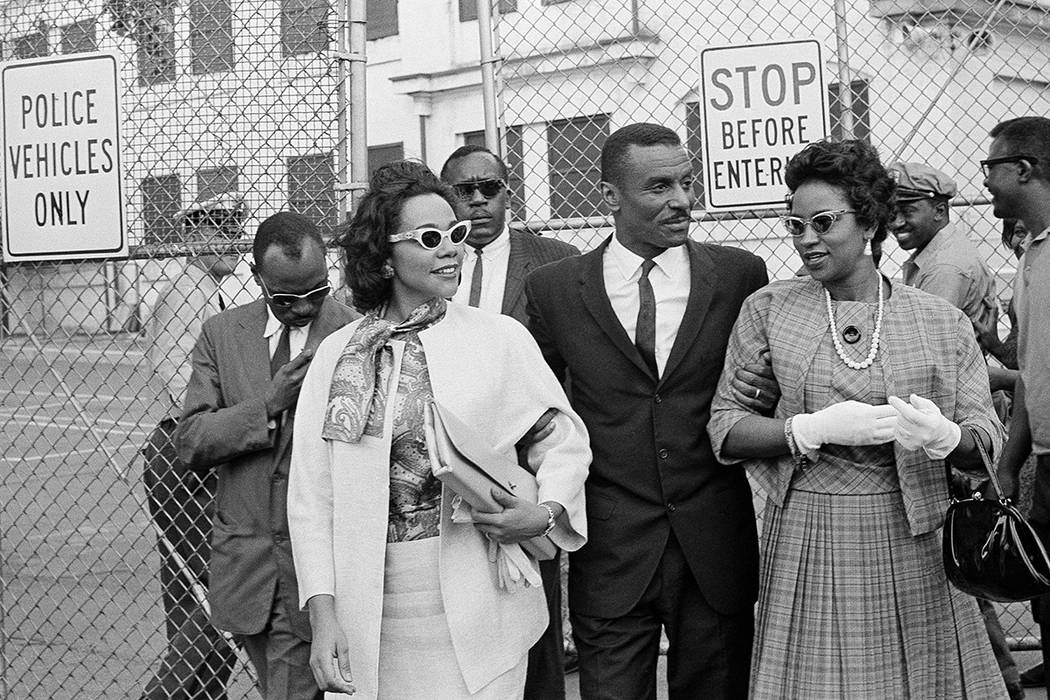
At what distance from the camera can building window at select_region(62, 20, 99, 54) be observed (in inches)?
204

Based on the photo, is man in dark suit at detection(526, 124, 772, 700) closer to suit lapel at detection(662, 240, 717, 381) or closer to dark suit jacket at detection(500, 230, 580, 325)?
suit lapel at detection(662, 240, 717, 381)

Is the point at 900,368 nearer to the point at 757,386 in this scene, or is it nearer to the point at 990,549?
the point at 757,386

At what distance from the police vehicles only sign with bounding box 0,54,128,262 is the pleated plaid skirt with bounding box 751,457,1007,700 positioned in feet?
9.06

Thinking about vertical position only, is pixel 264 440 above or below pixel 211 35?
below

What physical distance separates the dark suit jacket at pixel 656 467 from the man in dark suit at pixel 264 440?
83 centimetres

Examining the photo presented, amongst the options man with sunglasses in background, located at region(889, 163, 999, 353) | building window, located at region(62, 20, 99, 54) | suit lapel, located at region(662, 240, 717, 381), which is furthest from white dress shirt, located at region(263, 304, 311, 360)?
man with sunglasses in background, located at region(889, 163, 999, 353)

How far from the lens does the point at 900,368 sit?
3.53 m

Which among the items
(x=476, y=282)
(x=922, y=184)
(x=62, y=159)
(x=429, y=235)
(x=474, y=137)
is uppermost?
(x=474, y=137)

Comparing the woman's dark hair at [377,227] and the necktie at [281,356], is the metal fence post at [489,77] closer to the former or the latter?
the necktie at [281,356]

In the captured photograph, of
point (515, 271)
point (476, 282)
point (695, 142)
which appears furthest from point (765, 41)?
point (695, 142)

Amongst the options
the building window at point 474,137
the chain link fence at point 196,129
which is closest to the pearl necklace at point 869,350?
the chain link fence at point 196,129

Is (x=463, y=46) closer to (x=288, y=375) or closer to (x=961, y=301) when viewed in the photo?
(x=961, y=301)

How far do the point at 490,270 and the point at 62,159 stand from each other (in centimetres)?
165

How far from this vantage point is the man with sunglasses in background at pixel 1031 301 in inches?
156
